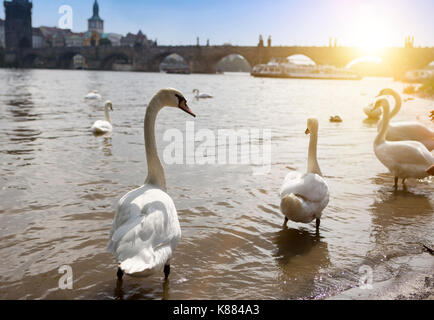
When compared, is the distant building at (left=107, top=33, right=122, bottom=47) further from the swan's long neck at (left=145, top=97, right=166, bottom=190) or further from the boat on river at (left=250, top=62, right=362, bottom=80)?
the swan's long neck at (left=145, top=97, right=166, bottom=190)

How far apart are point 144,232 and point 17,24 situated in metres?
149

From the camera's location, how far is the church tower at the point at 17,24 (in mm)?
127875

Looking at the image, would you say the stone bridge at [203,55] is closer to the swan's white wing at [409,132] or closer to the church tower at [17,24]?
the church tower at [17,24]

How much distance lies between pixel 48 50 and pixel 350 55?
88590mm

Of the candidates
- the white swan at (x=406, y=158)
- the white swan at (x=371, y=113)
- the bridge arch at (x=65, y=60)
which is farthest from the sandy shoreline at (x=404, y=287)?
the bridge arch at (x=65, y=60)

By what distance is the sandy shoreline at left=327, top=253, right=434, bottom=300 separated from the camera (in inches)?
109

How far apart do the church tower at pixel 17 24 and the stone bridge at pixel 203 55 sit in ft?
13.3

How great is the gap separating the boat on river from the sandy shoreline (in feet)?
274

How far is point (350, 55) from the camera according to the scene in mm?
92625

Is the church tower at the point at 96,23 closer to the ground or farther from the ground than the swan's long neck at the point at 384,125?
farther from the ground

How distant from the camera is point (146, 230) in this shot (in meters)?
2.70

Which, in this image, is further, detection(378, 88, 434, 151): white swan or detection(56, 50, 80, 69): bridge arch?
detection(56, 50, 80, 69): bridge arch

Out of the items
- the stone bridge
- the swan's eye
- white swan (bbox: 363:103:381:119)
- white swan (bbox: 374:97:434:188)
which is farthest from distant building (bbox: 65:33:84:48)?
the swan's eye

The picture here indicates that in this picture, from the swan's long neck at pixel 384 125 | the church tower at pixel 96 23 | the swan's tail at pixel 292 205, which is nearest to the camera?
the swan's tail at pixel 292 205
